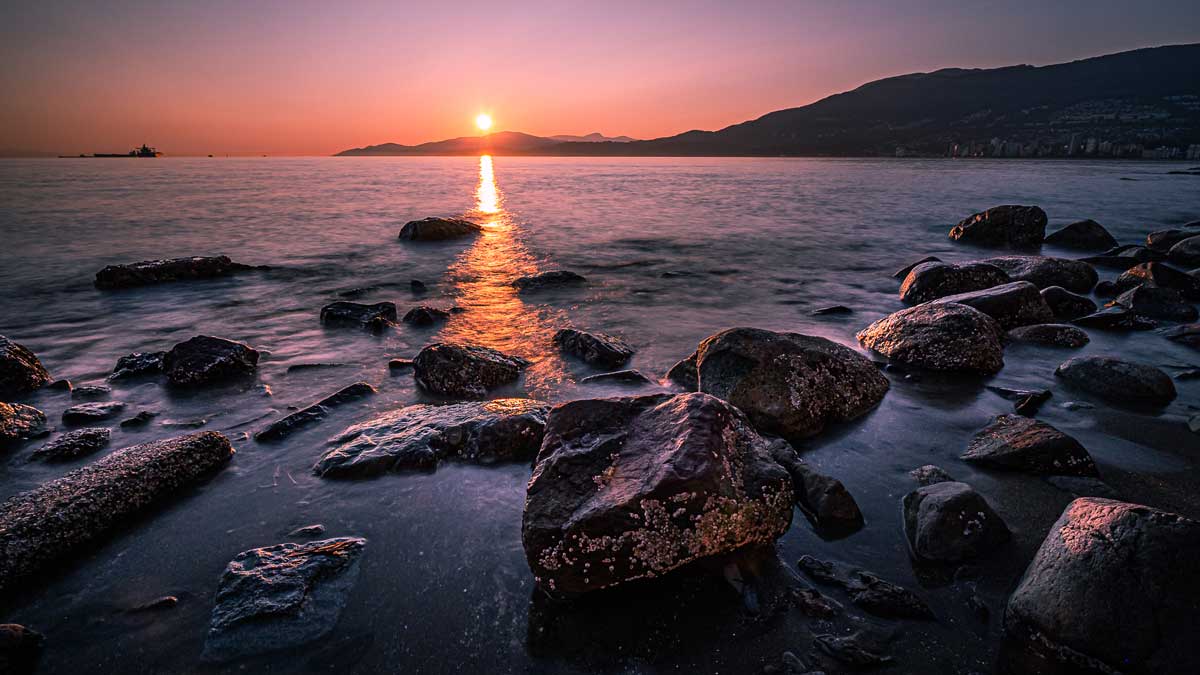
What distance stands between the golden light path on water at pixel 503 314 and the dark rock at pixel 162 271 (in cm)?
602

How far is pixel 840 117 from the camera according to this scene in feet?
643

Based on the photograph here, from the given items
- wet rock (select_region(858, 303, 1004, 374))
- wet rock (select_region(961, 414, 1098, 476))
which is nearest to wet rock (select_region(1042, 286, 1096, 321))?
wet rock (select_region(858, 303, 1004, 374))

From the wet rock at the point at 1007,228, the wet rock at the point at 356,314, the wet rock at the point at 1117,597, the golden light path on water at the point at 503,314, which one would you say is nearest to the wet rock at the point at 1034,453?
the wet rock at the point at 1117,597

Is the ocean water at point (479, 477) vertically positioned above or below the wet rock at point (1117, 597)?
below

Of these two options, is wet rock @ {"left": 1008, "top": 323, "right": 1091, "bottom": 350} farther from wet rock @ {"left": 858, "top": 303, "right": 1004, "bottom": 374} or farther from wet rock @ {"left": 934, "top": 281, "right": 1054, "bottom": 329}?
wet rock @ {"left": 858, "top": 303, "right": 1004, "bottom": 374}

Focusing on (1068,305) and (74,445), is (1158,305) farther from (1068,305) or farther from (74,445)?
(74,445)

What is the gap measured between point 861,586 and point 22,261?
2340 centimetres

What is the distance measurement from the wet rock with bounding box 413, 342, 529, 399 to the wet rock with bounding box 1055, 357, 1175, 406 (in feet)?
21.8

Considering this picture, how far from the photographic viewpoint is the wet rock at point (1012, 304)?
829 centimetres

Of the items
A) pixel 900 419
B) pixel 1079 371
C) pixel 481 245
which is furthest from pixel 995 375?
pixel 481 245

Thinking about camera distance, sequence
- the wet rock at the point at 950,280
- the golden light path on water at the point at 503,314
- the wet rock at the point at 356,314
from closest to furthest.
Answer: the golden light path on water at the point at 503,314
the wet rock at the point at 356,314
the wet rock at the point at 950,280

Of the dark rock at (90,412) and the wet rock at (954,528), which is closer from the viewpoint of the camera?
the wet rock at (954,528)

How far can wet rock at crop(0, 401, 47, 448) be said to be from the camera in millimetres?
5305

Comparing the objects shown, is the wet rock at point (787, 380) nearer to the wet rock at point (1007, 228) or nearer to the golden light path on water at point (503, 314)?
the golden light path on water at point (503, 314)
